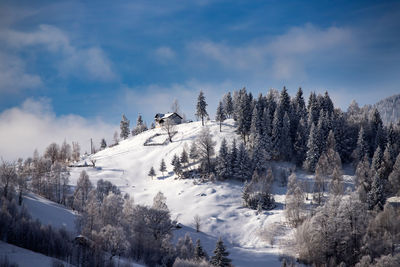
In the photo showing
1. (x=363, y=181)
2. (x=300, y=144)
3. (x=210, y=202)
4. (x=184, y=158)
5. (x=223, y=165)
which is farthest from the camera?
(x=300, y=144)

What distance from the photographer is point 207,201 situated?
54.5 meters

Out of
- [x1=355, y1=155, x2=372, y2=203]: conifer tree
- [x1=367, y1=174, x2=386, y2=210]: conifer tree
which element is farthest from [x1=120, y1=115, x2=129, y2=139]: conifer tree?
[x1=367, y1=174, x2=386, y2=210]: conifer tree

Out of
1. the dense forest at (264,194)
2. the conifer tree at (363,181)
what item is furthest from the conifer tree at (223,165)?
the conifer tree at (363,181)

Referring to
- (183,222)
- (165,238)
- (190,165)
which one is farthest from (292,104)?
(165,238)

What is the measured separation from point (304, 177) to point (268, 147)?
10.7 metres

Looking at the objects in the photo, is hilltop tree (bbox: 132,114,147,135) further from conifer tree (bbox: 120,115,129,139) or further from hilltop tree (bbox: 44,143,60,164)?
hilltop tree (bbox: 44,143,60,164)

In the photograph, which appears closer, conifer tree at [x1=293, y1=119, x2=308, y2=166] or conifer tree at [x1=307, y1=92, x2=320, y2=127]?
conifer tree at [x1=293, y1=119, x2=308, y2=166]

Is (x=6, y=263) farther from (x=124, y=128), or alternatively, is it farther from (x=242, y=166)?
(x=124, y=128)

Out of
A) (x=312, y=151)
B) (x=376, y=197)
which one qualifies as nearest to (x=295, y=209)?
(x=376, y=197)

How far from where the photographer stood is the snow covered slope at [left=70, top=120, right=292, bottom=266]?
42697 mm

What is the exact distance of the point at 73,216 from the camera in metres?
40.2

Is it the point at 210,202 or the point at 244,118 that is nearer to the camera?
the point at 210,202

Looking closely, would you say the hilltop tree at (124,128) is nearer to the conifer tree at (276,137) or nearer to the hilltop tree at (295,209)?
the conifer tree at (276,137)

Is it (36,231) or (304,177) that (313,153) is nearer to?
(304,177)
